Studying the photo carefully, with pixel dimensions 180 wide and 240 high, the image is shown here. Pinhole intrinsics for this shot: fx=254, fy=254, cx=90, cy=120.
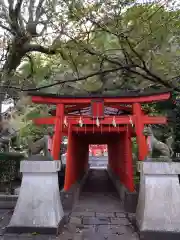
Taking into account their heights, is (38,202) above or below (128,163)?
below

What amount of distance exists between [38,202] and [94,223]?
1714 mm

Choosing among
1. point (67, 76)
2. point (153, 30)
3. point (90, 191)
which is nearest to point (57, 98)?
point (67, 76)

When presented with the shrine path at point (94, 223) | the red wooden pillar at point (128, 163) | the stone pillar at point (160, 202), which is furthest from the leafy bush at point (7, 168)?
the stone pillar at point (160, 202)

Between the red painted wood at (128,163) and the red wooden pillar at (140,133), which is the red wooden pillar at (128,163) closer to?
the red painted wood at (128,163)

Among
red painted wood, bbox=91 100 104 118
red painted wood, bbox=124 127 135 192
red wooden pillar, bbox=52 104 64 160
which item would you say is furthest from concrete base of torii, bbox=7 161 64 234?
red painted wood, bbox=124 127 135 192

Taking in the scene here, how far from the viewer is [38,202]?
18.9ft

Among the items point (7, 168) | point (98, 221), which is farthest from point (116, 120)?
point (7, 168)

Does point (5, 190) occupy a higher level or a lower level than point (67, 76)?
lower

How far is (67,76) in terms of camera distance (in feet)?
24.6

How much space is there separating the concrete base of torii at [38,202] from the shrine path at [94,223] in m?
0.20

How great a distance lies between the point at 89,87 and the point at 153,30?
3.53m

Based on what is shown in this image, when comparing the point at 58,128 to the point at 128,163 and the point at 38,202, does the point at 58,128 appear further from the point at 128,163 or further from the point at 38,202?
the point at 38,202

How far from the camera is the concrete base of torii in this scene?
5.62 metres

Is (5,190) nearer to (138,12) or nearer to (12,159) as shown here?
(12,159)
